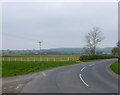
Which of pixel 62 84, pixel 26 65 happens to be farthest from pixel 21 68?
pixel 62 84

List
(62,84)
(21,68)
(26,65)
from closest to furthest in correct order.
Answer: (62,84), (21,68), (26,65)

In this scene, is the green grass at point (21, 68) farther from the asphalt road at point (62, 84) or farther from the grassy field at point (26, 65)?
the asphalt road at point (62, 84)

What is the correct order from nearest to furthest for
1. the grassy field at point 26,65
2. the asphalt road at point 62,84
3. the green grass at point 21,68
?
the asphalt road at point 62,84, the green grass at point 21,68, the grassy field at point 26,65

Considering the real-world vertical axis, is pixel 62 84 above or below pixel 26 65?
above

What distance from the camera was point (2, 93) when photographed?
16.5 metres

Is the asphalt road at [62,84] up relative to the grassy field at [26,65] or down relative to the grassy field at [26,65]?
up

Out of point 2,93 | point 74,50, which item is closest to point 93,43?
point 74,50

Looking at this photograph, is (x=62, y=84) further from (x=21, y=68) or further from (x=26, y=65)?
(x=26, y=65)

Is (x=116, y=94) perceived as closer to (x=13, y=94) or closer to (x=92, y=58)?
(x=13, y=94)

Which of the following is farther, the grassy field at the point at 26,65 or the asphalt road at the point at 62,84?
the grassy field at the point at 26,65

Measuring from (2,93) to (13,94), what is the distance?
2.80 feet

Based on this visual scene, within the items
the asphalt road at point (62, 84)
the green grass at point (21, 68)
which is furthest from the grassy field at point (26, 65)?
the asphalt road at point (62, 84)

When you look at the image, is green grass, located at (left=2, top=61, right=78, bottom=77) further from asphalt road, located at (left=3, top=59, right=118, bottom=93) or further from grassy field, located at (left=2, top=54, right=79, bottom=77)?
asphalt road, located at (left=3, top=59, right=118, bottom=93)

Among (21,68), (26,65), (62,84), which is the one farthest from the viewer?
(26,65)
